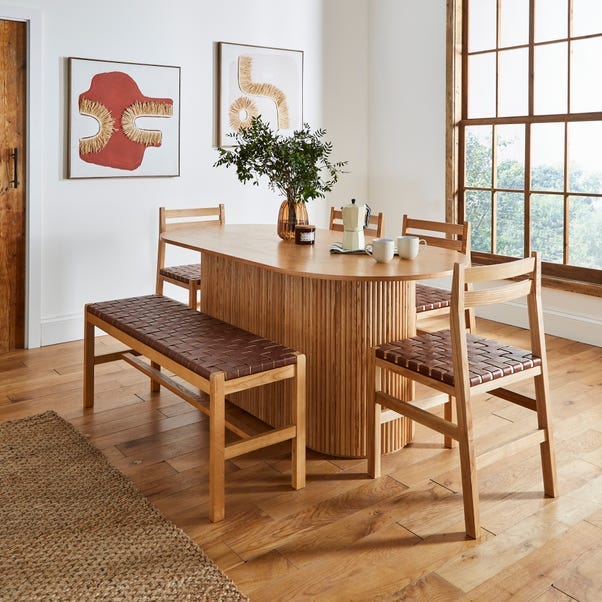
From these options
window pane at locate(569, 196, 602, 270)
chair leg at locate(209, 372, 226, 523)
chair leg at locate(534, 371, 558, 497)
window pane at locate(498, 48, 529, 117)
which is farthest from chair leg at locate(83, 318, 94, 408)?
window pane at locate(498, 48, 529, 117)

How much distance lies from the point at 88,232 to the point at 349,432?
2439 mm

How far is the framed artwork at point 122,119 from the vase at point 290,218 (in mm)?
1631

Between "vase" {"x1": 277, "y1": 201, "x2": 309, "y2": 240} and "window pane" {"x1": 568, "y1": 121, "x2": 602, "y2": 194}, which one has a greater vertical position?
"window pane" {"x1": 568, "y1": 121, "x2": 602, "y2": 194}

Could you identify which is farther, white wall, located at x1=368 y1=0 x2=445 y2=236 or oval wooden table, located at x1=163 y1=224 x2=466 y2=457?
white wall, located at x1=368 y1=0 x2=445 y2=236

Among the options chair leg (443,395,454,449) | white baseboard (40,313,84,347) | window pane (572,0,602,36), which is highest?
window pane (572,0,602,36)

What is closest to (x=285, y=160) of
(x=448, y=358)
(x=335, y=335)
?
(x=335, y=335)

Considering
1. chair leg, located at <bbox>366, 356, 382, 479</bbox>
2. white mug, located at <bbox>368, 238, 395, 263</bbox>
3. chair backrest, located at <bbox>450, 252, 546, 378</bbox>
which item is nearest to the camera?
chair backrest, located at <bbox>450, 252, 546, 378</bbox>

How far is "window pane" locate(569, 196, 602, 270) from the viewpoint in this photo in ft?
13.8

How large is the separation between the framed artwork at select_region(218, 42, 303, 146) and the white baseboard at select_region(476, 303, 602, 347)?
6.77 feet

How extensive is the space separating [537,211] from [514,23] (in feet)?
4.13

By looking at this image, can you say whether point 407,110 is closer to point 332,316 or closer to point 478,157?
point 478,157

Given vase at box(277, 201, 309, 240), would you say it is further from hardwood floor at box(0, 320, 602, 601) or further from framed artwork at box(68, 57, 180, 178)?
framed artwork at box(68, 57, 180, 178)

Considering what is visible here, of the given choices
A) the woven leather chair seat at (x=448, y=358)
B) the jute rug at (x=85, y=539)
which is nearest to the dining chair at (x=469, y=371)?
the woven leather chair seat at (x=448, y=358)

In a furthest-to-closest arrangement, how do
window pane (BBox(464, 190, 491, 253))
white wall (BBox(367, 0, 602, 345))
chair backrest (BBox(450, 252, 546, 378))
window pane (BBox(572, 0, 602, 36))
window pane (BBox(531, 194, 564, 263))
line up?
white wall (BBox(367, 0, 602, 345)) < window pane (BBox(464, 190, 491, 253)) < window pane (BBox(531, 194, 564, 263)) < window pane (BBox(572, 0, 602, 36)) < chair backrest (BBox(450, 252, 546, 378))
